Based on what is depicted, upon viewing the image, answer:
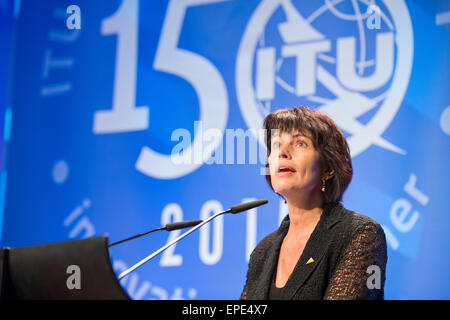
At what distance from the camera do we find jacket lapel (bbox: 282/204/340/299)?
89.4 inches

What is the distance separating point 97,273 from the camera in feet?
4.30

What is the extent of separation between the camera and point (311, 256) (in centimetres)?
231

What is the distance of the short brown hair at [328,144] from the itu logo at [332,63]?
2.82ft

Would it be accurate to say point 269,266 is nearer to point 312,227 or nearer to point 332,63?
point 312,227

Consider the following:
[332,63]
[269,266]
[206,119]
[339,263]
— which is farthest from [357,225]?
[206,119]

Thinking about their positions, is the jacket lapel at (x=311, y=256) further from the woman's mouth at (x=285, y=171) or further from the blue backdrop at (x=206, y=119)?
the blue backdrop at (x=206, y=119)

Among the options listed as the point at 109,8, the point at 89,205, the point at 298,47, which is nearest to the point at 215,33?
the point at 298,47

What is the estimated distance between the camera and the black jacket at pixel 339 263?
2141 millimetres

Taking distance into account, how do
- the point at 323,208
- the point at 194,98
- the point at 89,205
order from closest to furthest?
the point at 323,208, the point at 194,98, the point at 89,205

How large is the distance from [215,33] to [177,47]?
1.03 feet

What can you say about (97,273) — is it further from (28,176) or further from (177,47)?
(28,176)

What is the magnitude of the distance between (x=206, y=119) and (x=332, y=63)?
0.94 metres

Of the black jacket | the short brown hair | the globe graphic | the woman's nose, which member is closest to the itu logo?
the globe graphic

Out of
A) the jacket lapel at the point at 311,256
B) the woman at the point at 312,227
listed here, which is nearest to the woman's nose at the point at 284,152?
the woman at the point at 312,227
